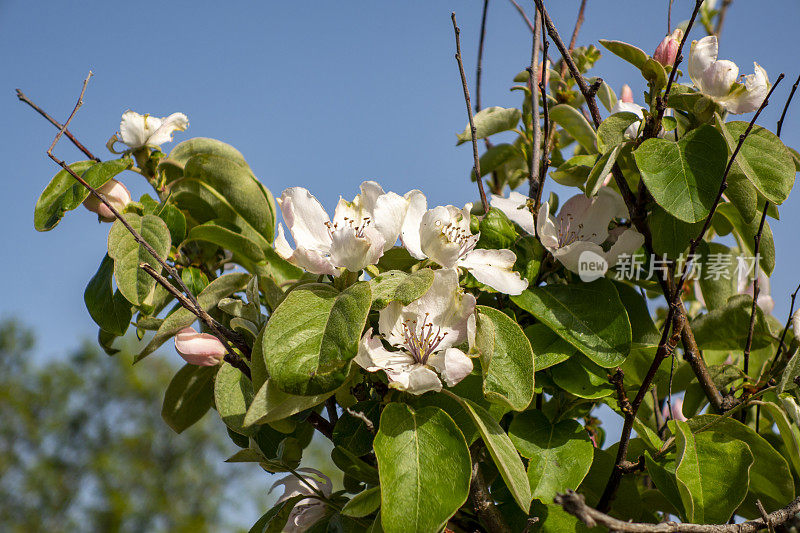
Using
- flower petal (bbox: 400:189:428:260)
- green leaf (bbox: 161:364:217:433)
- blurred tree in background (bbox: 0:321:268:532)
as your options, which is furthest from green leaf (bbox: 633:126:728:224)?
blurred tree in background (bbox: 0:321:268:532)

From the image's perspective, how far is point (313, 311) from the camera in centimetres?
59

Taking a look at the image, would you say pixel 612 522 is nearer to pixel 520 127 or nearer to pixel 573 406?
pixel 573 406

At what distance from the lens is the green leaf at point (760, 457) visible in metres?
0.68

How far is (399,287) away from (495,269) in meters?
0.13

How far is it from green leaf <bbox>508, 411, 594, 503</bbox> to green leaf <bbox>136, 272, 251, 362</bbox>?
0.38 metres

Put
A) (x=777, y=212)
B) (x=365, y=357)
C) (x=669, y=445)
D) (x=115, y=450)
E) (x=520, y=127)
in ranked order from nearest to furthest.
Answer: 1. (x=365, y=357)
2. (x=669, y=445)
3. (x=777, y=212)
4. (x=520, y=127)
5. (x=115, y=450)

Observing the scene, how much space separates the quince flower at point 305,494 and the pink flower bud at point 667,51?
0.67m

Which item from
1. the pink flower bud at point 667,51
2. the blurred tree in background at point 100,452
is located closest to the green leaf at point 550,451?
the pink flower bud at point 667,51

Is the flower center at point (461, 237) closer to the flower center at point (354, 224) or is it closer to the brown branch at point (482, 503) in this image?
the flower center at point (354, 224)

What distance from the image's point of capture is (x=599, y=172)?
0.73 m

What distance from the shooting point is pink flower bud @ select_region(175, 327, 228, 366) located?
702 millimetres

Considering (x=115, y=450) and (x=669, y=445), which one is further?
(x=115, y=450)

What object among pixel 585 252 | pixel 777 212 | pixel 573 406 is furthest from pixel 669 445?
pixel 777 212

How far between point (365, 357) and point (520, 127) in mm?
607
